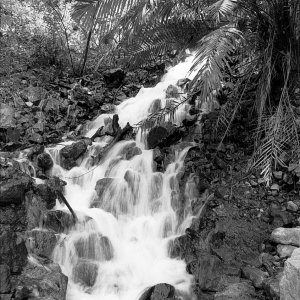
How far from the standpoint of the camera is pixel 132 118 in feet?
28.5

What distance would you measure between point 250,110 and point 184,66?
4.63 meters

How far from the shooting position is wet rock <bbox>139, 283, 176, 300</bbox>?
445 centimetres

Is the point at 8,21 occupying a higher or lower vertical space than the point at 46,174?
higher

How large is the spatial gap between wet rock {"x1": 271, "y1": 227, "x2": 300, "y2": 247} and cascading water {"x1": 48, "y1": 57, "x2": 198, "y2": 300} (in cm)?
123

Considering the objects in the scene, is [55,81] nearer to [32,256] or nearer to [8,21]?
[8,21]

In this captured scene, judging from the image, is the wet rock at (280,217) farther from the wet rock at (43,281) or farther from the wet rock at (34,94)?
the wet rock at (34,94)

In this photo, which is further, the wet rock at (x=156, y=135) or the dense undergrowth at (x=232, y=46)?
the wet rock at (x=156, y=135)

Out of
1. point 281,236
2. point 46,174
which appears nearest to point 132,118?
point 46,174

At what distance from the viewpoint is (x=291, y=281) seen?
3307mm

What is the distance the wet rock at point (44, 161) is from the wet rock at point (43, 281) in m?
2.17

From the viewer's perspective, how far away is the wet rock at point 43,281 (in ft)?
13.6

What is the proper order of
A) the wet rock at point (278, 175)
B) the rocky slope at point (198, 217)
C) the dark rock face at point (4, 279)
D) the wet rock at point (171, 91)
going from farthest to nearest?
the wet rock at point (171, 91) < the wet rock at point (278, 175) < the rocky slope at point (198, 217) < the dark rock face at point (4, 279)

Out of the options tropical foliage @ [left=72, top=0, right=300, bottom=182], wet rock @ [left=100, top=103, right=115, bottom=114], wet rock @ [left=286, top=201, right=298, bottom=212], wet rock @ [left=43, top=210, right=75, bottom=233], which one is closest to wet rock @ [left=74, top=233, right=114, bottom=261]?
wet rock @ [left=43, top=210, right=75, bottom=233]

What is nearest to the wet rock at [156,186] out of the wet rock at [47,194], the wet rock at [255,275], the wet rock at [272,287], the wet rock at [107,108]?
the wet rock at [47,194]
